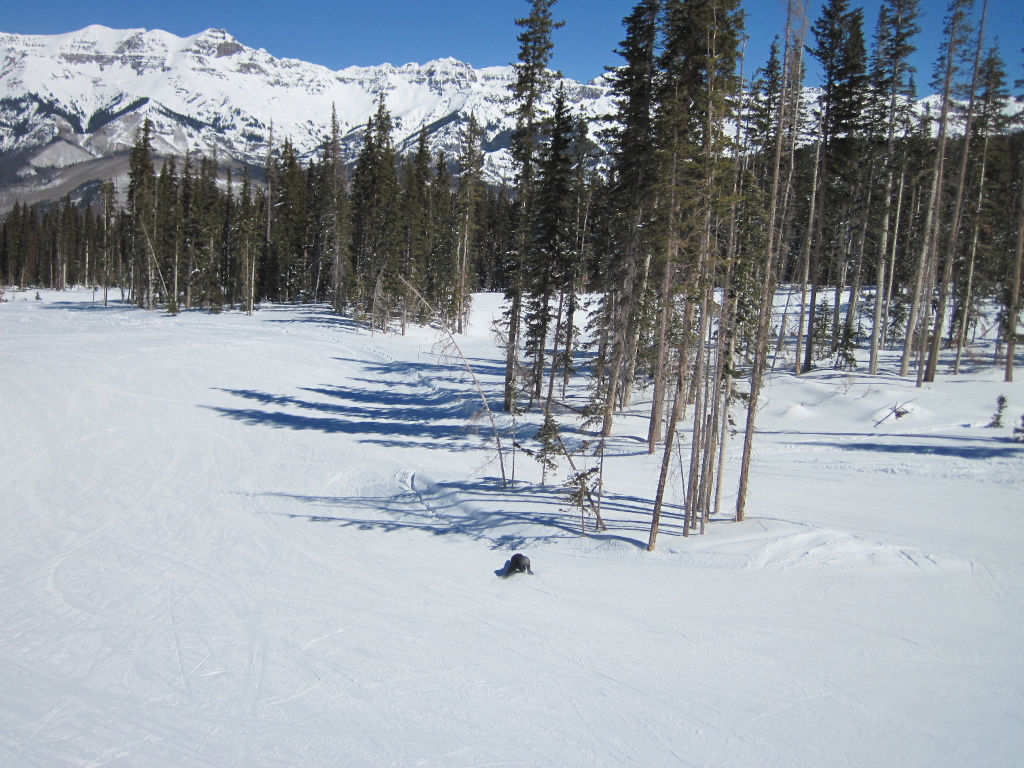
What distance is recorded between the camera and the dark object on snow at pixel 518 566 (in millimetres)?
11055

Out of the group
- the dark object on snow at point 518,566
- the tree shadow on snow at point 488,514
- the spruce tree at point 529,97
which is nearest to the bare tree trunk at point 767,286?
the tree shadow on snow at point 488,514

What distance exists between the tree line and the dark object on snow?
102 inches

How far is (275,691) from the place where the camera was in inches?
307

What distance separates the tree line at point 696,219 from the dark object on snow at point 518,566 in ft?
8.54

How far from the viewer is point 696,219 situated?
10.7 m

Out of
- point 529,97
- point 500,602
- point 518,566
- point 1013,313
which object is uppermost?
point 529,97

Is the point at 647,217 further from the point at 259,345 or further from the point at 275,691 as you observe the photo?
the point at 259,345

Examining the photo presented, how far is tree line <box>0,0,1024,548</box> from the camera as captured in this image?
459 inches

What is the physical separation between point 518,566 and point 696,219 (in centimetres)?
696

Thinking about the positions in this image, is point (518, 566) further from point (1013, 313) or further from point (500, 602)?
point (1013, 313)

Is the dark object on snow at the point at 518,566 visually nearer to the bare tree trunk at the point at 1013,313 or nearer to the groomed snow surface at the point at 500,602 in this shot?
the groomed snow surface at the point at 500,602

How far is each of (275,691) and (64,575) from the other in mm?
7216

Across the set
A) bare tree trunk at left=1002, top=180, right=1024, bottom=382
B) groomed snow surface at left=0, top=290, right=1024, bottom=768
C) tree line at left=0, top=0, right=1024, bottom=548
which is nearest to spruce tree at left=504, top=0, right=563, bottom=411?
tree line at left=0, top=0, right=1024, bottom=548

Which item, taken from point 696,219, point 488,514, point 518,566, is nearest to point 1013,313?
point 696,219
